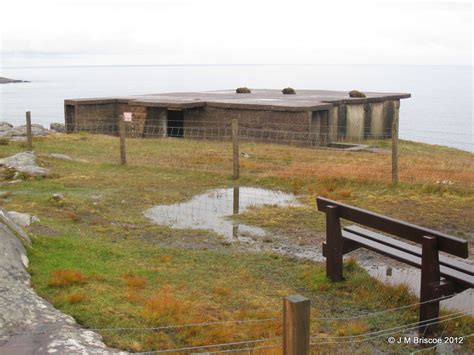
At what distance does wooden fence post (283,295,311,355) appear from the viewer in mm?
3473

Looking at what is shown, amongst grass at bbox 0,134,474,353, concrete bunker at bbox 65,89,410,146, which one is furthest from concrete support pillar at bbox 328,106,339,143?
grass at bbox 0,134,474,353

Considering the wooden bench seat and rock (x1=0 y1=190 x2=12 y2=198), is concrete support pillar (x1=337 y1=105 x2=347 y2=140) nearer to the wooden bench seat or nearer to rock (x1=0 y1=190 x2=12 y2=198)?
rock (x1=0 y1=190 x2=12 y2=198)

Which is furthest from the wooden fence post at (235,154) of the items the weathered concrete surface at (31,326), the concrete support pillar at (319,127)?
the weathered concrete surface at (31,326)

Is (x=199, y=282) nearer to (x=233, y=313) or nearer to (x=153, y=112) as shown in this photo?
(x=233, y=313)

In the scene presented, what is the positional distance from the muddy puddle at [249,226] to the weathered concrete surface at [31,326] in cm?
376

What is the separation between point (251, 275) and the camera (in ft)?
26.2

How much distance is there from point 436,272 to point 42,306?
382 centimetres

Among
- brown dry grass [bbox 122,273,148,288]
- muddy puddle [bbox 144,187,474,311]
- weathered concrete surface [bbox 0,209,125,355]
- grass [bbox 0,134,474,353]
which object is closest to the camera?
weathered concrete surface [bbox 0,209,125,355]

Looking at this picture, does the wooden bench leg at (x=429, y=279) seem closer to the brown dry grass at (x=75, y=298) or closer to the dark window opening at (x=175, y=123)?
the brown dry grass at (x=75, y=298)

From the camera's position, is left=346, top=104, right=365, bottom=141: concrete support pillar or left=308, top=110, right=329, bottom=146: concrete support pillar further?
→ left=346, top=104, right=365, bottom=141: concrete support pillar

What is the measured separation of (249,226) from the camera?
1079 centimetres

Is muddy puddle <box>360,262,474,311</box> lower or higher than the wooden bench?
lower

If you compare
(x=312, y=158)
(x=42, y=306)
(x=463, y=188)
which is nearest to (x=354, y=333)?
(x=42, y=306)

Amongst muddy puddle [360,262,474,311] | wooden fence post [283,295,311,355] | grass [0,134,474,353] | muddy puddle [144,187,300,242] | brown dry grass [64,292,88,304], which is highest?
wooden fence post [283,295,311,355]
